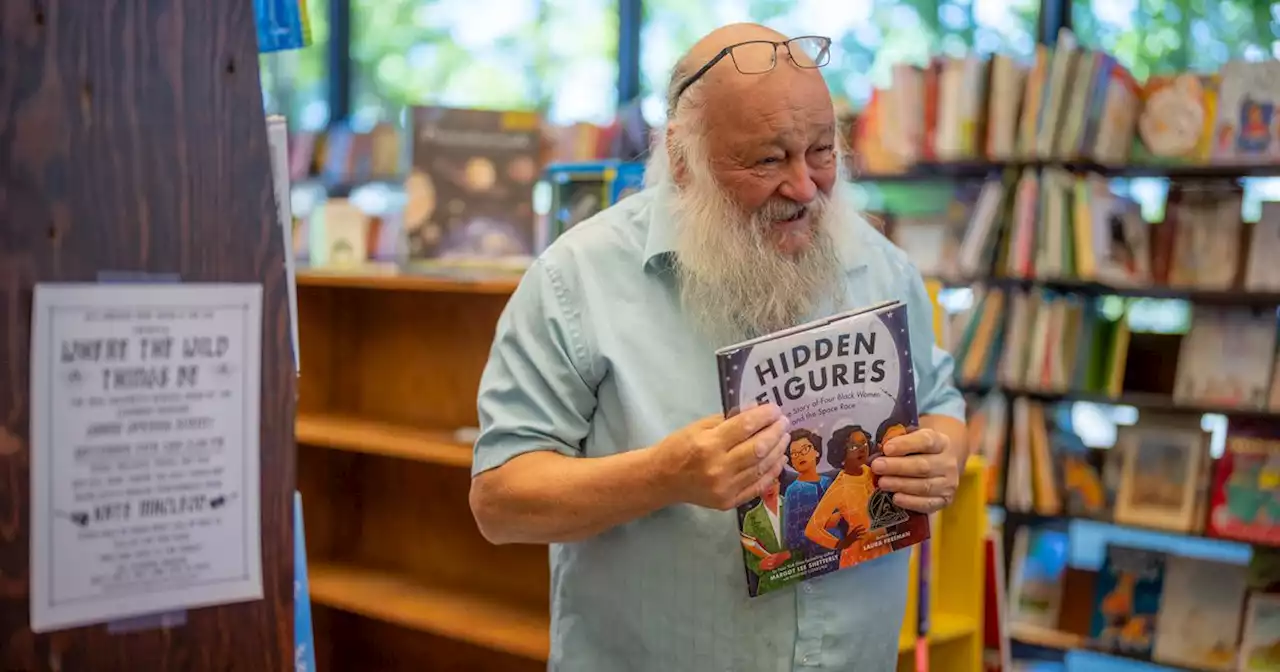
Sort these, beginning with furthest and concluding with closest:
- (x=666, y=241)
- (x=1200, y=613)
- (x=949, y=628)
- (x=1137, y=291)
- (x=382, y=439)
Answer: (x=1137, y=291)
(x=1200, y=613)
(x=382, y=439)
(x=949, y=628)
(x=666, y=241)

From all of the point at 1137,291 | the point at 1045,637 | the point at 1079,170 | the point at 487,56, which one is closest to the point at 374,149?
the point at 487,56

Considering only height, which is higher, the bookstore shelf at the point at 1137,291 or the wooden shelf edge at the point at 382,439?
the bookstore shelf at the point at 1137,291

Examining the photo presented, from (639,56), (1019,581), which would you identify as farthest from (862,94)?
(1019,581)

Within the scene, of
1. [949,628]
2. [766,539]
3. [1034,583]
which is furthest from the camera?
[1034,583]

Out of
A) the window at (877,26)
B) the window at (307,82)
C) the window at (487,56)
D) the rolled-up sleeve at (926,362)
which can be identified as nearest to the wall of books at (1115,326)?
the window at (877,26)

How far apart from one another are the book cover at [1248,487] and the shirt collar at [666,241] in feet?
8.13

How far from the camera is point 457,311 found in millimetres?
3086

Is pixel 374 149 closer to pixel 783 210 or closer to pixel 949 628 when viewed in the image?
pixel 949 628

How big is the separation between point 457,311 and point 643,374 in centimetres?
164

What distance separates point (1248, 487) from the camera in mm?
3598

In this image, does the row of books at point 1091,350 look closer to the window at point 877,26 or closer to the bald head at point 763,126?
the window at point 877,26

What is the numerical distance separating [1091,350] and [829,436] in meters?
2.71

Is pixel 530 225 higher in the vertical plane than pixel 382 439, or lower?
higher

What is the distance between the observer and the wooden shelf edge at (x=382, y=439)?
2.79m
